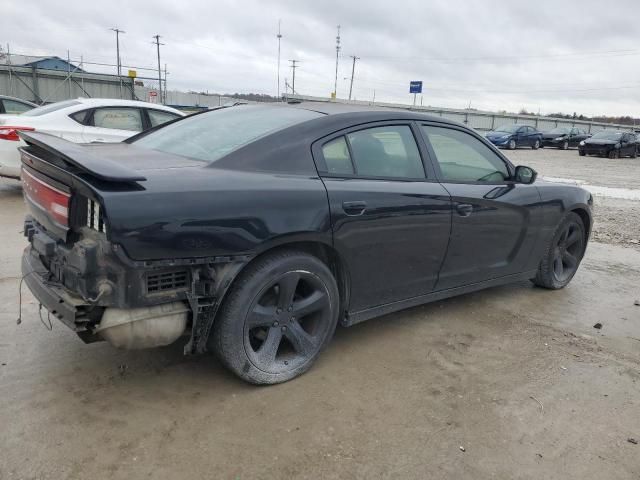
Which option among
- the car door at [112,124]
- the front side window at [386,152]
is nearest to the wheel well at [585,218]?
the front side window at [386,152]

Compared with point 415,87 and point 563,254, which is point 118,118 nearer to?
point 563,254

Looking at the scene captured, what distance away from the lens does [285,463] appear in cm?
231

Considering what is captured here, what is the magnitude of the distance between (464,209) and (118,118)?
20.0 ft

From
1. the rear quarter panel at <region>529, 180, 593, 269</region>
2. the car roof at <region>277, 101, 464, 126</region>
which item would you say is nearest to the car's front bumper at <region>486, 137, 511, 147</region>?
the rear quarter panel at <region>529, 180, 593, 269</region>

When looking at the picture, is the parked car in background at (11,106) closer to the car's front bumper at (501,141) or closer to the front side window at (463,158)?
the front side window at (463,158)

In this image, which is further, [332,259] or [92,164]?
[332,259]

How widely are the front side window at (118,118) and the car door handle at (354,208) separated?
237 inches

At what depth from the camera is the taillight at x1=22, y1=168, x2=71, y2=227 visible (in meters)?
2.48

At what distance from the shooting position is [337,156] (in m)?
3.09

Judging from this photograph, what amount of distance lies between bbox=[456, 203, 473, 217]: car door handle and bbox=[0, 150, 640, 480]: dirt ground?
2.82 ft

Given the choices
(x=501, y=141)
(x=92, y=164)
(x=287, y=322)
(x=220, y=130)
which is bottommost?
(x=287, y=322)

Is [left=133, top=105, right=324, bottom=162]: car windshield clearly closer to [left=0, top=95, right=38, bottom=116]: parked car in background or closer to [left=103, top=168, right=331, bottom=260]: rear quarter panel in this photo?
[left=103, top=168, right=331, bottom=260]: rear quarter panel

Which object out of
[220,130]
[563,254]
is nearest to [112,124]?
[220,130]

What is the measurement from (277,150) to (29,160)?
4.43 ft
